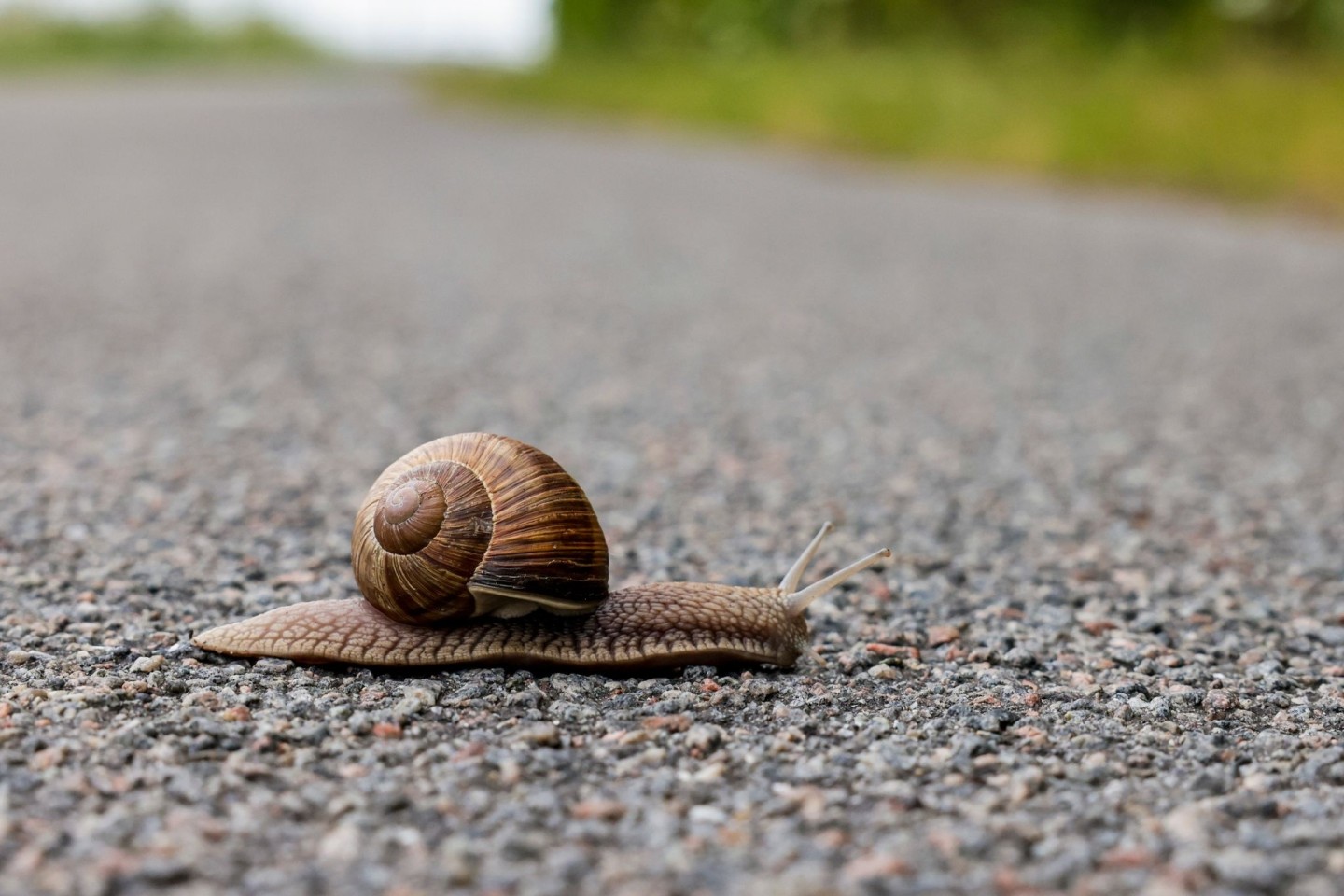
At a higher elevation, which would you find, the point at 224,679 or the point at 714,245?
the point at 714,245

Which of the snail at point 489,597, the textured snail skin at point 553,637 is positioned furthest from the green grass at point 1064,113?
the snail at point 489,597

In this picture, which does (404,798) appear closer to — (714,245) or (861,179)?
(714,245)

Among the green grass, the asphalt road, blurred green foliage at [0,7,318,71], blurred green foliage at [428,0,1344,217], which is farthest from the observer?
blurred green foliage at [0,7,318,71]

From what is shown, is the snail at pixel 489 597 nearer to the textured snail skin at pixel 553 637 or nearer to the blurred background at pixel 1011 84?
the textured snail skin at pixel 553 637

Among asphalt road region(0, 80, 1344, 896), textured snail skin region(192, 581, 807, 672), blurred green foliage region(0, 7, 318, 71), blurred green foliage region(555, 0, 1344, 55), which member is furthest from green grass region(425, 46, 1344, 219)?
blurred green foliage region(0, 7, 318, 71)

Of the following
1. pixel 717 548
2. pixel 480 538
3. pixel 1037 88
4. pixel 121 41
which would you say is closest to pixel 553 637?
pixel 480 538

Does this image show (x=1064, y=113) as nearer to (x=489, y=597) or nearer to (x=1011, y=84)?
(x=1011, y=84)

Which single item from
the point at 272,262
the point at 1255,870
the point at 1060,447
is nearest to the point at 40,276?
the point at 272,262

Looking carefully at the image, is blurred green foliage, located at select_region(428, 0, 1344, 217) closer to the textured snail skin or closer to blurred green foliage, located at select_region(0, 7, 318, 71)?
the textured snail skin
